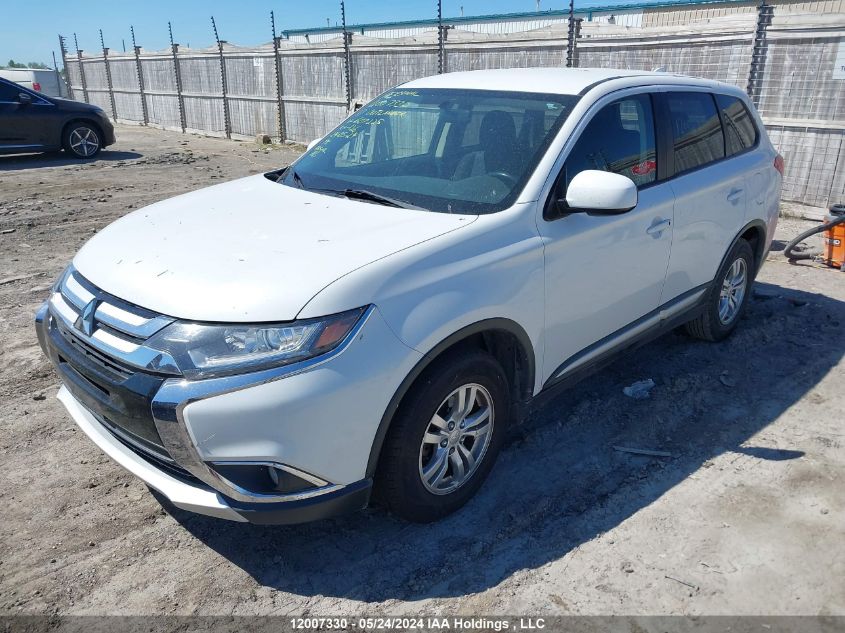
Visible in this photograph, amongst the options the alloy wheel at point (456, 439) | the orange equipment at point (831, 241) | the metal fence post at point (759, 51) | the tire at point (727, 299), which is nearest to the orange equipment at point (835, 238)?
the orange equipment at point (831, 241)

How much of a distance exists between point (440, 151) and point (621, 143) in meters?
Result: 1.01

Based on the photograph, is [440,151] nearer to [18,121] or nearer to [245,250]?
[245,250]

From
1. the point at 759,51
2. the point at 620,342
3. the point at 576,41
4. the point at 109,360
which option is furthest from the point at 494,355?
the point at 576,41

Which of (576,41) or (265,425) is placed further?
(576,41)

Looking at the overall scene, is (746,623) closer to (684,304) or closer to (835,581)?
(835,581)

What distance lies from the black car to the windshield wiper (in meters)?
12.8

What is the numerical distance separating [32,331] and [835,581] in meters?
5.34

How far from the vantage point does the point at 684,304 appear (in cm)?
452

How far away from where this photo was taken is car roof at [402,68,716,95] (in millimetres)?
3811

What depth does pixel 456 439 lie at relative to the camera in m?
3.10

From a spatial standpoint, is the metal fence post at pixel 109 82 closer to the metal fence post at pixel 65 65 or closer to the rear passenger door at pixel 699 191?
the metal fence post at pixel 65 65

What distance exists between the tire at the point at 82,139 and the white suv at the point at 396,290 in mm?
12240

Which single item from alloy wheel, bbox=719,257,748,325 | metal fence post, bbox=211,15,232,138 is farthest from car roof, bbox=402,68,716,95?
metal fence post, bbox=211,15,232,138

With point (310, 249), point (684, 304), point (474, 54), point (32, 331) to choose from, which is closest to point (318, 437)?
point (310, 249)
